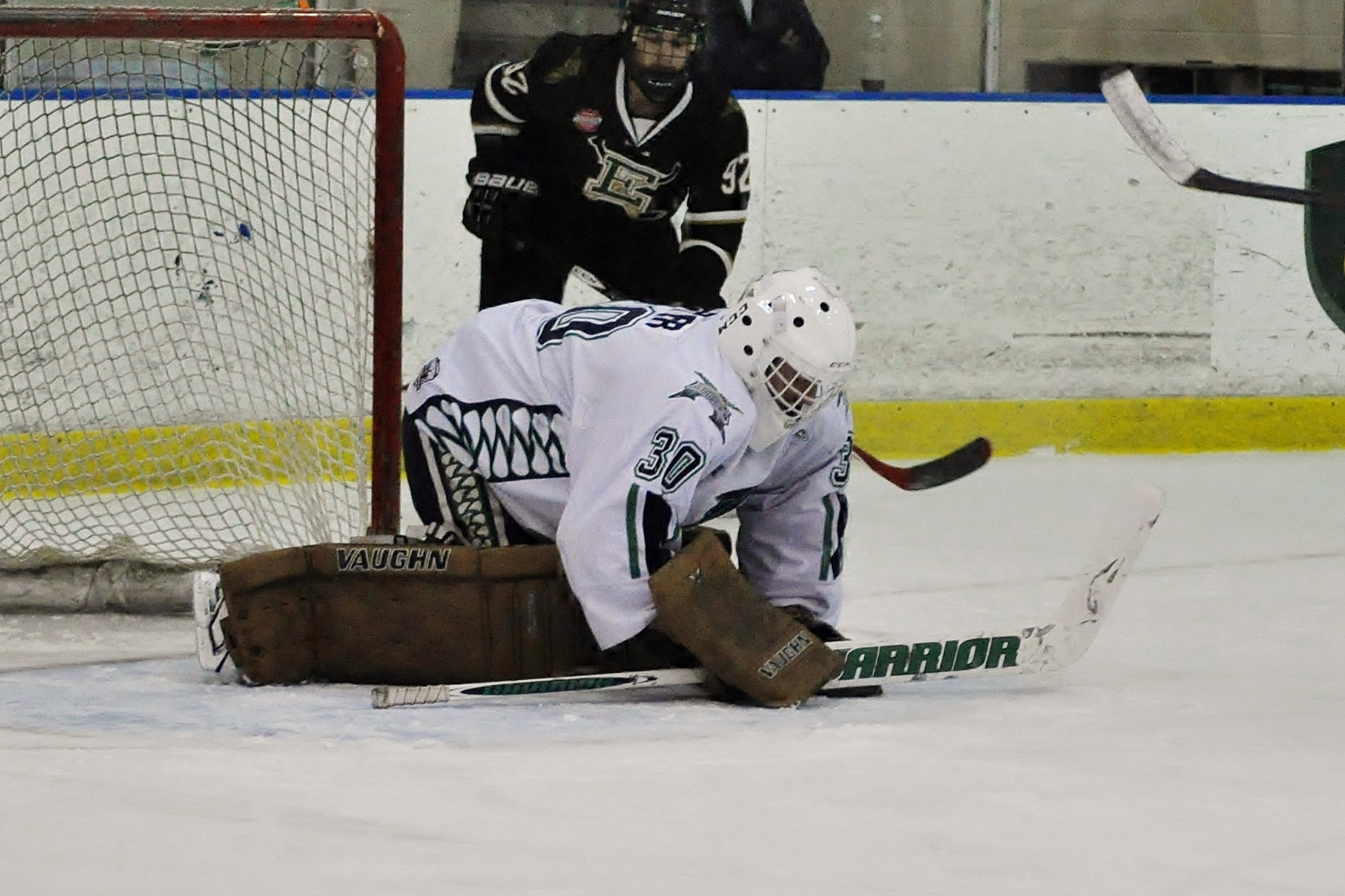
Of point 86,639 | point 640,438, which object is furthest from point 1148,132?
point 86,639

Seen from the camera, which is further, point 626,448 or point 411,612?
point 411,612

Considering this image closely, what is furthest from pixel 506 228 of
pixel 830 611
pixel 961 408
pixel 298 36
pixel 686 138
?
pixel 961 408

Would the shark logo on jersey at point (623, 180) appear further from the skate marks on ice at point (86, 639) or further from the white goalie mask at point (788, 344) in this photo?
the white goalie mask at point (788, 344)

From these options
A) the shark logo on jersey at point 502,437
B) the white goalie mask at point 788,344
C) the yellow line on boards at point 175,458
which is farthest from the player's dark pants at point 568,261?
the white goalie mask at point 788,344

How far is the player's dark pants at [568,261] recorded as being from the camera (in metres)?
3.84

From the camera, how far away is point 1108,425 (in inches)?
204

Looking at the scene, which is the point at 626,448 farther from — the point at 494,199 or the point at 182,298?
the point at 182,298

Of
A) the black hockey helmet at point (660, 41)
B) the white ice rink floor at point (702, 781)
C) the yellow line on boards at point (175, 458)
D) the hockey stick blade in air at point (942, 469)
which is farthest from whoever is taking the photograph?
the black hockey helmet at point (660, 41)

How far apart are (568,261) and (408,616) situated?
137cm

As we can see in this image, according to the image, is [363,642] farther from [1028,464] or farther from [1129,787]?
[1028,464]

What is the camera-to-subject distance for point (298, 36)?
121 inches

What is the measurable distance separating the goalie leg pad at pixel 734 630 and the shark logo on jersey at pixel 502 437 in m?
0.29

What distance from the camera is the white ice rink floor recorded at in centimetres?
184

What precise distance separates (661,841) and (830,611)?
927mm
